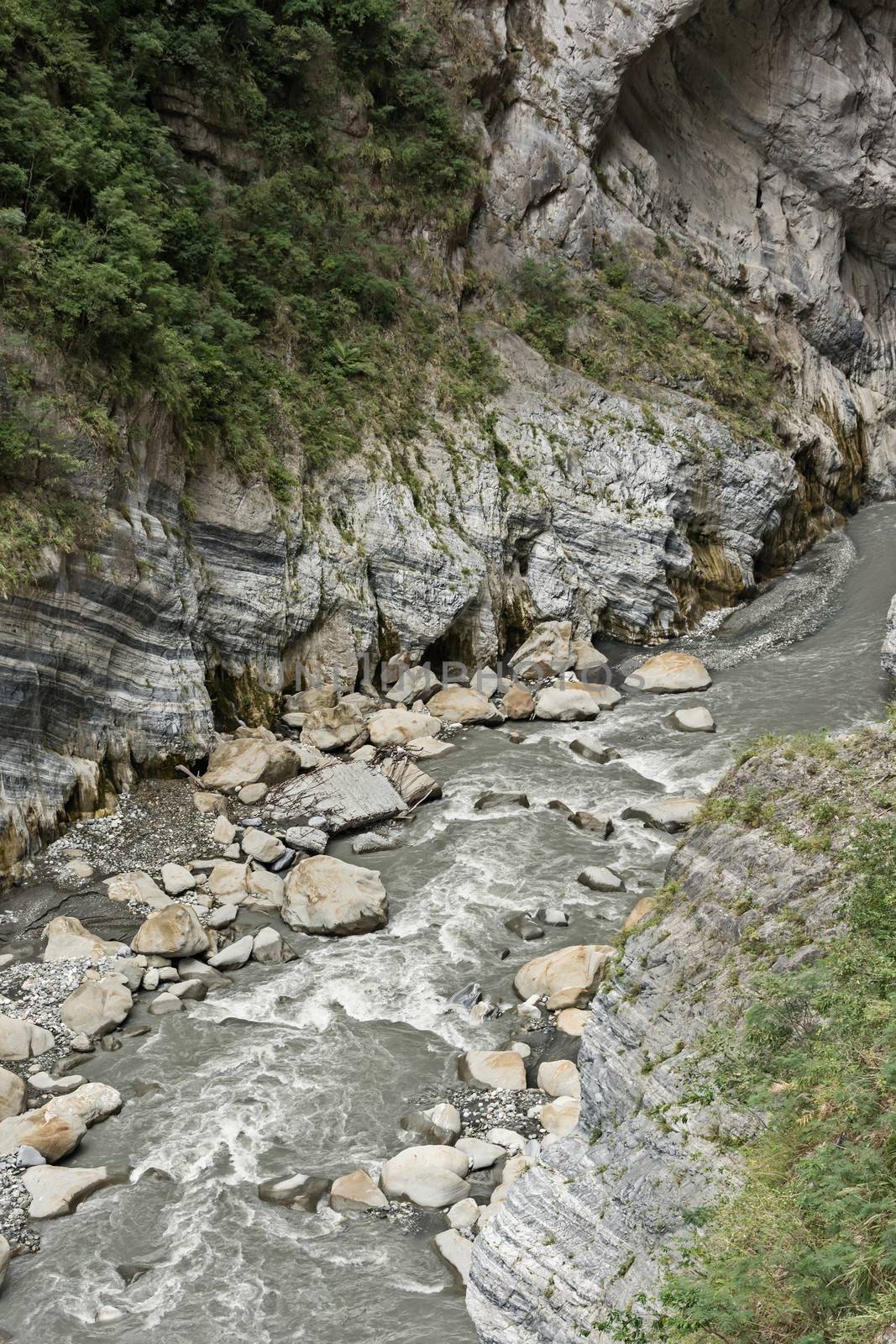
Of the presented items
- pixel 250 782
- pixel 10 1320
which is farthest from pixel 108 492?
pixel 10 1320

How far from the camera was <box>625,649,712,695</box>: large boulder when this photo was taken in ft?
65.3

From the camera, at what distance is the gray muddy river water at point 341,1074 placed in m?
7.39

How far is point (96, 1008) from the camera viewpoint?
34.4 ft

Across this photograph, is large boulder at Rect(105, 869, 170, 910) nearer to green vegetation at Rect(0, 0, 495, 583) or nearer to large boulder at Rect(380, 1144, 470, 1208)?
large boulder at Rect(380, 1144, 470, 1208)

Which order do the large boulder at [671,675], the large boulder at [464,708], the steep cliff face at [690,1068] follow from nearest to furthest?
1. the steep cliff face at [690,1068]
2. the large boulder at [464,708]
3. the large boulder at [671,675]

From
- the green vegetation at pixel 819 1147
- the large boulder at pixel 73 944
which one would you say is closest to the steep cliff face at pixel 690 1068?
the green vegetation at pixel 819 1147

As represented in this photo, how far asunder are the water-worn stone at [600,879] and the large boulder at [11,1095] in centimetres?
713

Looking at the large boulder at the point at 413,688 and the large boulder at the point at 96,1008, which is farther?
the large boulder at the point at 413,688

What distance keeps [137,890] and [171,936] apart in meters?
1.53

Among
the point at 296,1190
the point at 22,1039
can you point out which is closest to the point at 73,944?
the point at 22,1039

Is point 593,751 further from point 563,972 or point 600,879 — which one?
point 563,972

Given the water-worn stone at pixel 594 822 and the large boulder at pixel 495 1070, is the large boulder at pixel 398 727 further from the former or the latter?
the large boulder at pixel 495 1070

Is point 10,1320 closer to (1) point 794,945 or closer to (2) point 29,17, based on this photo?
(1) point 794,945

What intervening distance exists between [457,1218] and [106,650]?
9.90 m
